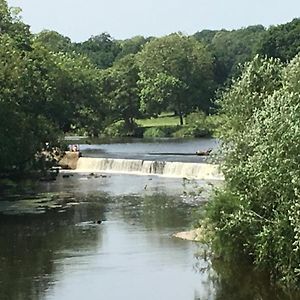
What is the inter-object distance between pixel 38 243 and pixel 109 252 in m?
3.60

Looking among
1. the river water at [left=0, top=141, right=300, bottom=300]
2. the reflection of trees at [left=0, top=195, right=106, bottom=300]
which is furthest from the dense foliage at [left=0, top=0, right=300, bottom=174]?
the reflection of trees at [left=0, top=195, right=106, bottom=300]

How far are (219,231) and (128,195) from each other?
2031 centimetres

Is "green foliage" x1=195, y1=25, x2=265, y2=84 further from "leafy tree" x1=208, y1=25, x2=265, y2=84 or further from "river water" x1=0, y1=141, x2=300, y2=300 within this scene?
"river water" x1=0, y1=141, x2=300, y2=300

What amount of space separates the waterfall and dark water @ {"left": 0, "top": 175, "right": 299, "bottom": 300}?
18.8ft

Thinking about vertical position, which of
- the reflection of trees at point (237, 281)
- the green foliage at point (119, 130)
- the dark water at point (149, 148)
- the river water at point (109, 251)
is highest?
the green foliage at point (119, 130)

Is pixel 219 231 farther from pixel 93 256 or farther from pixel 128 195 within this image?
pixel 128 195

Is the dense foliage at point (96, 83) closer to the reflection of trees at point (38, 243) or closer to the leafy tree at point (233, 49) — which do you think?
the leafy tree at point (233, 49)

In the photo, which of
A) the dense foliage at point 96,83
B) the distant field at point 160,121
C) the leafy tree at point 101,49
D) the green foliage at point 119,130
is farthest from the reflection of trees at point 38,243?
the leafy tree at point 101,49

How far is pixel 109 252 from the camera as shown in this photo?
3119 cm

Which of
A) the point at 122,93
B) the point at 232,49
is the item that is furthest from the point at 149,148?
the point at 232,49

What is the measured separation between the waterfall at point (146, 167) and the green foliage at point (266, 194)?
78.1 ft

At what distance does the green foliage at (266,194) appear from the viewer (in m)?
23.9

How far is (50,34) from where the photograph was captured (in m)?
115

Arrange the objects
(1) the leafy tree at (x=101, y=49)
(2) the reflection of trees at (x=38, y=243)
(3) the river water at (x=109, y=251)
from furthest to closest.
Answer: (1) the leafy tree at (x=101, y=49), (2) the reflection of trees at (x=38, y=243), (3) the river water at (x=109, y=251)
